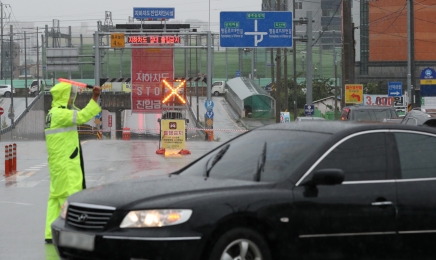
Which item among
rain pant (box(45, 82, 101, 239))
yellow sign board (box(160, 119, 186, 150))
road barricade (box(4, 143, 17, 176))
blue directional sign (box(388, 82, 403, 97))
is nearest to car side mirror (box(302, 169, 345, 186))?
rain pant (box(45, 82, 101, 239))

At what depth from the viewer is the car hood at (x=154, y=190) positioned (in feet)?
21.4

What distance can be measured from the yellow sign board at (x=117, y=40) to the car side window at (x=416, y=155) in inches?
1281

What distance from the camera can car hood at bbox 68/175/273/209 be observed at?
21.4 ft

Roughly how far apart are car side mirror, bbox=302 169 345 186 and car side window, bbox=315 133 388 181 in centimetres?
23

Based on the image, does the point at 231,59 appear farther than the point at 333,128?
Yes

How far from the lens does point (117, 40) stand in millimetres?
39594

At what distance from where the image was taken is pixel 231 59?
404ft

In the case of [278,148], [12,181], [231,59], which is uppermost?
[231,59]

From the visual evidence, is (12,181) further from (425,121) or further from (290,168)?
(290,168)

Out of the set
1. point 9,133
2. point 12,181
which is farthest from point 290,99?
point 12,181

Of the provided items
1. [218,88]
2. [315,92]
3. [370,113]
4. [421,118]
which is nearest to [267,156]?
[421,118]

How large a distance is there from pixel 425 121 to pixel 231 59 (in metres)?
108

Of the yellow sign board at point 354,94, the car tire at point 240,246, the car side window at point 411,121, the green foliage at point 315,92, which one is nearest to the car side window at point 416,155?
the car tire at point 240,246

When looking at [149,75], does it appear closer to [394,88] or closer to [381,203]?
[394,88]
